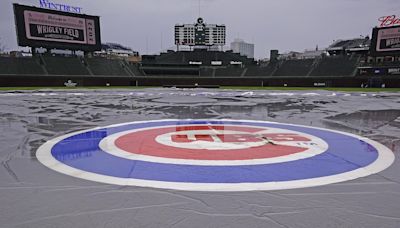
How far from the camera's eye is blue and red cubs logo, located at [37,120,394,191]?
4.26 m

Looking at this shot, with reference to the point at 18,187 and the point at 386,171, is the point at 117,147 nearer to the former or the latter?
the point at 18,187

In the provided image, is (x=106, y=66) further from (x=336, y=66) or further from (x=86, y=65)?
(x=336, y=66)

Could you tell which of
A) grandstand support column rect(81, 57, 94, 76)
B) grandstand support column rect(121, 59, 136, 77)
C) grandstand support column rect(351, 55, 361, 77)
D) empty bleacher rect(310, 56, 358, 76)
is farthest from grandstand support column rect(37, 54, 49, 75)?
grandstand support column rect(351, 55, 361, 77)

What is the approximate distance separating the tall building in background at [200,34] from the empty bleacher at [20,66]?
31.2 meters

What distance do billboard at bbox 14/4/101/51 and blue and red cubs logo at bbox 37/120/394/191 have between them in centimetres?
4240

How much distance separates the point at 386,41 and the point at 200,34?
37.4 metres

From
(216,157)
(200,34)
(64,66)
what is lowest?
(216,157)

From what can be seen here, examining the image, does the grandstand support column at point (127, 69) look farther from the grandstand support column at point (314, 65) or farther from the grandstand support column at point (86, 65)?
the grandstand support column at point (314, 65)

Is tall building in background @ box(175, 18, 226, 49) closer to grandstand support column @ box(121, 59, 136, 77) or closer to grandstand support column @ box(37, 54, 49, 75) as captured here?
grandstand support column @ box(121, 59, 136, 77)

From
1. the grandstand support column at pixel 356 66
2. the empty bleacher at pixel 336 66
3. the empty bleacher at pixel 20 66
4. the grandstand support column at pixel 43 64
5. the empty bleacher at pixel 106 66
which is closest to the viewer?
the empty bleacher at pixel 20 66

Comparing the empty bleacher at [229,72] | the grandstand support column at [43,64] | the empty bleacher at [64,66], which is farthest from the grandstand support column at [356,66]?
the grandstand support column at [43,64]

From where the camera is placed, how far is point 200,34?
66.2 m

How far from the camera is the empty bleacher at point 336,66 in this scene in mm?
47844

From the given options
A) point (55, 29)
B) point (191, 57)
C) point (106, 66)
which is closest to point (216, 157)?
point (55, 29)
